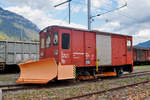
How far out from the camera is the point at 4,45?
628 inches

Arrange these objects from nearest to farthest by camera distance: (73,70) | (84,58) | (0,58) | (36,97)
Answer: (36,97) → (73,70) → (84,58) → (0,58)

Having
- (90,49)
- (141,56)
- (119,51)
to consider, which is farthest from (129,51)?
(141,56)

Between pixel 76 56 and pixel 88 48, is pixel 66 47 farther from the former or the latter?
pixel 88 48

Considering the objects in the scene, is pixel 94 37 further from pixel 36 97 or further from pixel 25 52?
pixel 25 52

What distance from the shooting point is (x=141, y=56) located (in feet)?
89.9

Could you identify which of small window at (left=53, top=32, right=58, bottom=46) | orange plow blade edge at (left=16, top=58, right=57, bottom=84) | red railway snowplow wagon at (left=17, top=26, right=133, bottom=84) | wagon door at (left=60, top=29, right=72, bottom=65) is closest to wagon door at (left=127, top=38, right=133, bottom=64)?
red railway snowplow wagon at (left=17, top=26, right=133, bottom=84)

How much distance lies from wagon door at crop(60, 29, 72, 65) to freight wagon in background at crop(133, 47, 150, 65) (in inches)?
736

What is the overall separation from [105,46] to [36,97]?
22.3 feet

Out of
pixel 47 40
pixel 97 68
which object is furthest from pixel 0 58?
pixel 97 68

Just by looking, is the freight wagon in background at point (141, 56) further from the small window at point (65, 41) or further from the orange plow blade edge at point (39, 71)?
the orange plow blade edge at point (39, 71)

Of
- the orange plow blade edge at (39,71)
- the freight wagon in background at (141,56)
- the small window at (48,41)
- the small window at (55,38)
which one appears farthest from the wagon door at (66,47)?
the freight wagon in background at (141,56)

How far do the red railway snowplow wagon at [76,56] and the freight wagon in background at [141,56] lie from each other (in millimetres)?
13741

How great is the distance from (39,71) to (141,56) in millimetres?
22713

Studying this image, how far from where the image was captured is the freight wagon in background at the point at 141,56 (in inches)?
1027
